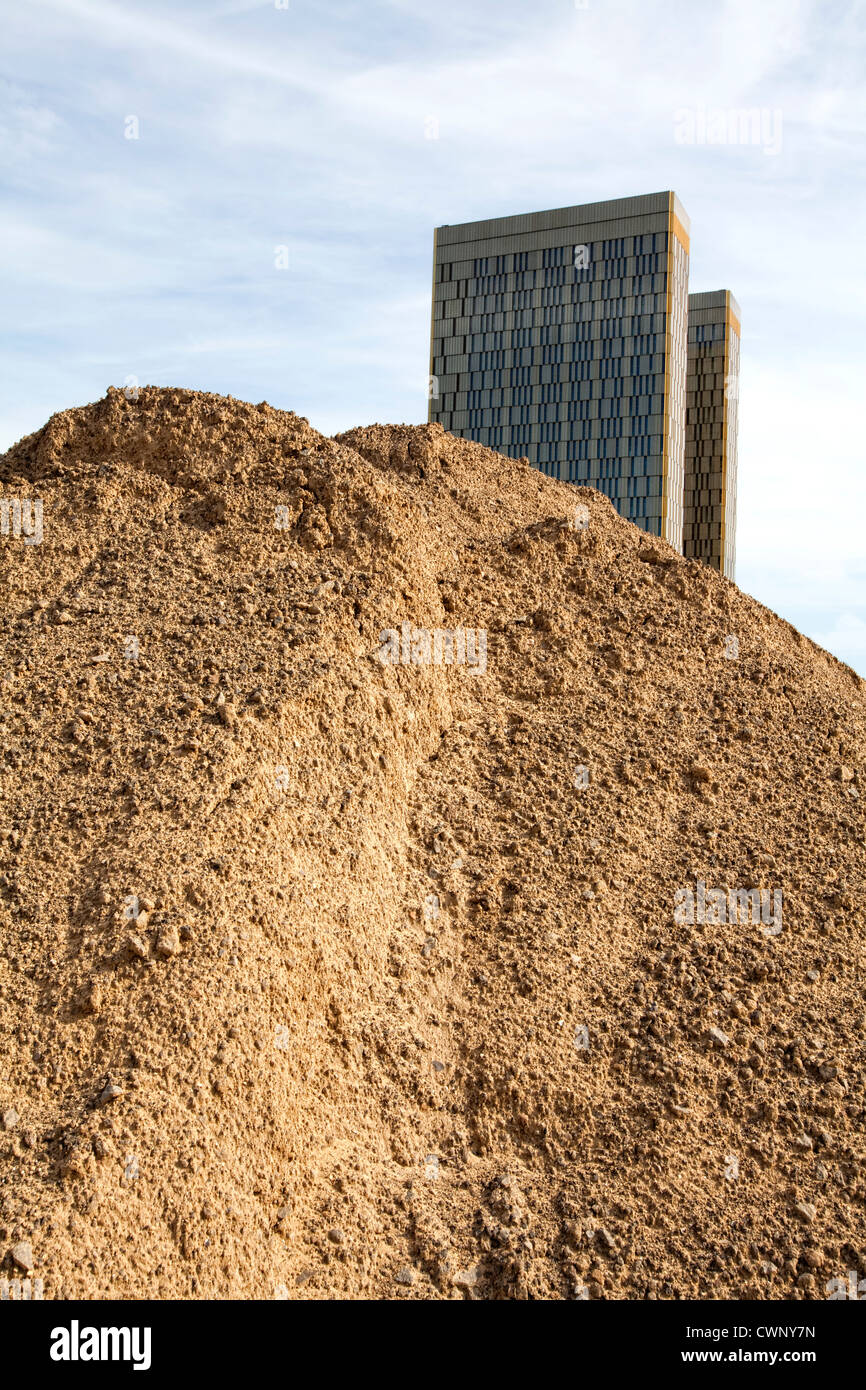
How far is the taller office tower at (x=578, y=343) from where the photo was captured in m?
73.8

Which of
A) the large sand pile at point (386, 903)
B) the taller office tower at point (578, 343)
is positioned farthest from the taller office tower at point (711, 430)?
the large sand pile at point (386, 903)

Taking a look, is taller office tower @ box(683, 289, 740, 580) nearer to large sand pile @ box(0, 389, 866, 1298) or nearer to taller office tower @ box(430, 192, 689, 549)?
taller office tower @ box(430, 192, 689, 549)

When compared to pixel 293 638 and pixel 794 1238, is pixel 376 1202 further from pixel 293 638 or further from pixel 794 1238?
pixel 293 638

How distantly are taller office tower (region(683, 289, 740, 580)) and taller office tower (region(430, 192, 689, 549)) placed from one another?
467cm

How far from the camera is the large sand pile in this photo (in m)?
5.79

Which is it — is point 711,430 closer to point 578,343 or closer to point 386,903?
point 578,343

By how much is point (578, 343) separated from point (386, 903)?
75.1 m

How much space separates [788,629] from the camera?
38.6 ft

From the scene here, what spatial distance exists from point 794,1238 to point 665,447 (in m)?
70.9

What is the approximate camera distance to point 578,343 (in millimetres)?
77312

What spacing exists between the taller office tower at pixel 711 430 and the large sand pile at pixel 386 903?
248 ft

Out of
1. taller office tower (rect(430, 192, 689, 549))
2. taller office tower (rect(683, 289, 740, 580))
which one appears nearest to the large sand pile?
taller office tower (rect(430, 192, 689, 549))

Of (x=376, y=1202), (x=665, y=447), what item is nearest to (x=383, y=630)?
(x=376, y=1202)

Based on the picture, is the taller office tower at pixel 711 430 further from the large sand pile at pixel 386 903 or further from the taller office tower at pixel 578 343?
the large sand pile at pixel 386 903
